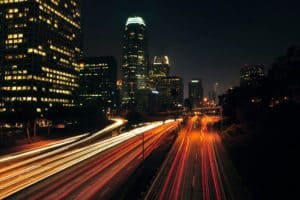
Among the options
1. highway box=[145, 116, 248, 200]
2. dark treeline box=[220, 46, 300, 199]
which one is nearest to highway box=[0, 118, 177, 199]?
highway box=[145, 116, 248, 200]

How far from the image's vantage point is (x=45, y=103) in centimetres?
17888

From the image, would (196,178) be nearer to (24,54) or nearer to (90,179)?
(90,179)

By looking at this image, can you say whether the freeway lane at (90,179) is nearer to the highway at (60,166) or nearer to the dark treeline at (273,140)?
the highway at (60,166)

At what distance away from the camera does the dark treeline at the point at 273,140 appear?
121 ft

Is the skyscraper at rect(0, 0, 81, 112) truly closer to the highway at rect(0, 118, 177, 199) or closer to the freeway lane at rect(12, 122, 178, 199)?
the highway at rect(0, 118, 177, 199)

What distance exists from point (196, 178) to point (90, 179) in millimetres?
15415

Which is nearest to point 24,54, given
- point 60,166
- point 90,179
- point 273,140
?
point 60,166

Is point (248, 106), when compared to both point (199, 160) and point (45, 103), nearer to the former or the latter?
point (199, 160)

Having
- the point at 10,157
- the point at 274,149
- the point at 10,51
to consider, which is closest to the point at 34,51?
the point at 10,51

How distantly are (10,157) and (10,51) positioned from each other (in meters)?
147

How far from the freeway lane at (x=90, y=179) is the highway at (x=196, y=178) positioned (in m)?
5.69

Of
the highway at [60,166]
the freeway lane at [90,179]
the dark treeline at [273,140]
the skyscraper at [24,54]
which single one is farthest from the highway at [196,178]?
the skyscraper at [24,54]

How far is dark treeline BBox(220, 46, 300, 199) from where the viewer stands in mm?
36750

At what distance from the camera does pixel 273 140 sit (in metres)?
51.2
